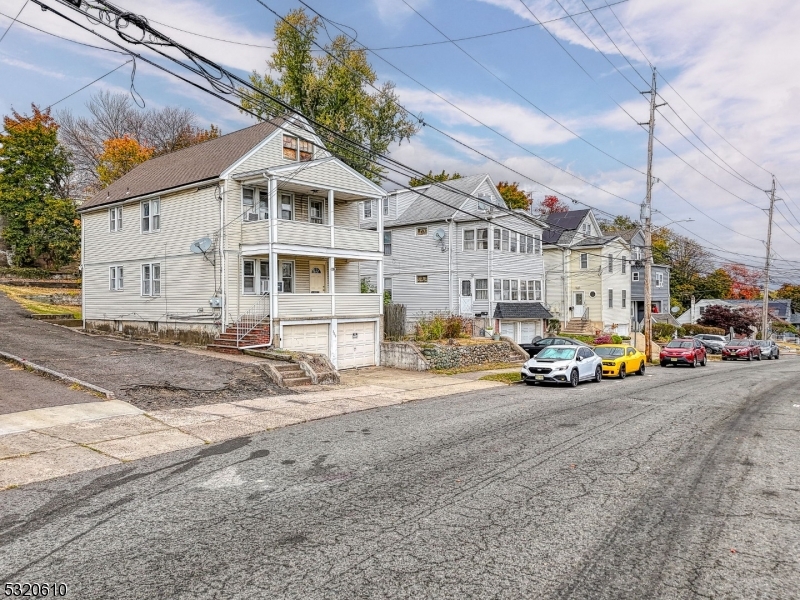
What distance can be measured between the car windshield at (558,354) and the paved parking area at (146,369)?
9.76 metres

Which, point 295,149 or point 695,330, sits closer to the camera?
point 295,149

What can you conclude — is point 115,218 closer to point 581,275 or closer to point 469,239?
point 469,239

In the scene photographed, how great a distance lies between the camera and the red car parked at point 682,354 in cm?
3156

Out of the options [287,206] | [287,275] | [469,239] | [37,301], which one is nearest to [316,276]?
[287,275]

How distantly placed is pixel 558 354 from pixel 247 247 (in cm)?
1286

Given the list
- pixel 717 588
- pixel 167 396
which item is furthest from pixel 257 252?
pixel 717 588

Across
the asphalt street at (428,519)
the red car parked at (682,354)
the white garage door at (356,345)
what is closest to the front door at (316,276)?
the white garage door at (356,345)

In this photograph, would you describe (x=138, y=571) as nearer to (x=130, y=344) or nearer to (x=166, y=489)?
(x=166, y=489)

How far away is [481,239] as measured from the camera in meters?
36.1

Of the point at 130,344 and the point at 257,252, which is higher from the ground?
the point at 257,252

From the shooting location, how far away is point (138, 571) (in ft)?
16.5

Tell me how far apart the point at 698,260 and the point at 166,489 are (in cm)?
8890

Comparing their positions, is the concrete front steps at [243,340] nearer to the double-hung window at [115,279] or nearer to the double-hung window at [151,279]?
the double-hung window at [151,279]

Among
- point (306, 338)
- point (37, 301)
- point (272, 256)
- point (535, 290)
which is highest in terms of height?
point (272, 256)
